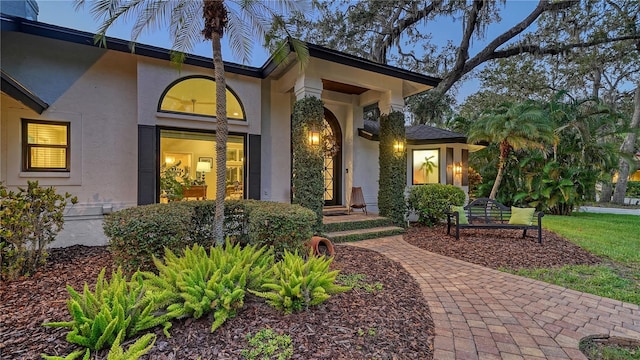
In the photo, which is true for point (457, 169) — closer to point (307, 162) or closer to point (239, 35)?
point (307, 162)

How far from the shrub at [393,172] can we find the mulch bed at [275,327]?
4.50m

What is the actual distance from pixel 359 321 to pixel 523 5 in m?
16.1

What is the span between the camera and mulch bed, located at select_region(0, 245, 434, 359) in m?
2.33

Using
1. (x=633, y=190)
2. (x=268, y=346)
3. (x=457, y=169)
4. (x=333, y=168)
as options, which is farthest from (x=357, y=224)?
(x=633, y=190)

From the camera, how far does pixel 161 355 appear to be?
2.23 m

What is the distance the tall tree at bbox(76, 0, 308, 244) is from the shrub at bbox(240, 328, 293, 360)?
208cm

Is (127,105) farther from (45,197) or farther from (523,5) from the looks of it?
(523,5)

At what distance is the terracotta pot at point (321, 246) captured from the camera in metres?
4.84

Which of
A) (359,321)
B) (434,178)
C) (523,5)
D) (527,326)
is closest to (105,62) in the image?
(359,321)

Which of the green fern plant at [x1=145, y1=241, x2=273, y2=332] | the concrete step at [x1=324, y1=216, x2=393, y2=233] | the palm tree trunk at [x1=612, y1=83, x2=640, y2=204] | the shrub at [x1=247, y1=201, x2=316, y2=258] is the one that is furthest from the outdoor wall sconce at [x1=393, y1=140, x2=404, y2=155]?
the palm tree trunk at [x1=612, y1=83, x2=640, y2=204]

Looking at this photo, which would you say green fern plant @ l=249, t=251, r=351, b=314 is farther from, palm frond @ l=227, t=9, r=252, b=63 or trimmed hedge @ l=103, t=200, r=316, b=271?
palm frond @ l=227, t=9, r=252, b=63

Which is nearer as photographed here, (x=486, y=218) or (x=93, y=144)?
(x=93, y=144)

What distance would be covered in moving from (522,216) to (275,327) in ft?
24.0

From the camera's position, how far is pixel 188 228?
426 centimetres
